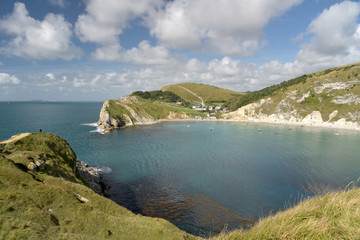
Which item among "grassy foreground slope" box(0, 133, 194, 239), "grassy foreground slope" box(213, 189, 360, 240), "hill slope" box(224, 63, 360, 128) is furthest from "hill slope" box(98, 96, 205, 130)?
"grassy foreground slope" box(213, 189, 360, 240)

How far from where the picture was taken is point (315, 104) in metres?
136

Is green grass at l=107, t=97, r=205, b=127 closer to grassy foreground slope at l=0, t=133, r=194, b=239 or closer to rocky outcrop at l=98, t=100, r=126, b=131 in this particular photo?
rocky outcrop at l=98, t=100, r=126, b=131

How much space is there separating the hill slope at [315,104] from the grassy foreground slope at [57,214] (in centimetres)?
14594

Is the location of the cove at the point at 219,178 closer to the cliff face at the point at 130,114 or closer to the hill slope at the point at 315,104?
the cliff face at the point at 130,114

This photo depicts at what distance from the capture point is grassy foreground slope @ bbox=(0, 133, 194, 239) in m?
11.3

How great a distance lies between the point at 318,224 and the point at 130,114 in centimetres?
13080

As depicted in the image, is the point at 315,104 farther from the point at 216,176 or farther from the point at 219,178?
the point at 219,178

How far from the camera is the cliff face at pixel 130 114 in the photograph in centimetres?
11159

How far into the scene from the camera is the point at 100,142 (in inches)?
2879

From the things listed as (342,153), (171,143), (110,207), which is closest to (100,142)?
(171,143)

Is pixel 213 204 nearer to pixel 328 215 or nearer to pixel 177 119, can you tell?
pixel 328 215

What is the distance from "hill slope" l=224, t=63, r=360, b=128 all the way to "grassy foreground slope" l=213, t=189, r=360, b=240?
143765 millimetres

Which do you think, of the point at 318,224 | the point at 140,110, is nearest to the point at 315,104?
the point at 140,110

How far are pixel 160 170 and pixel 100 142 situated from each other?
3829cm
